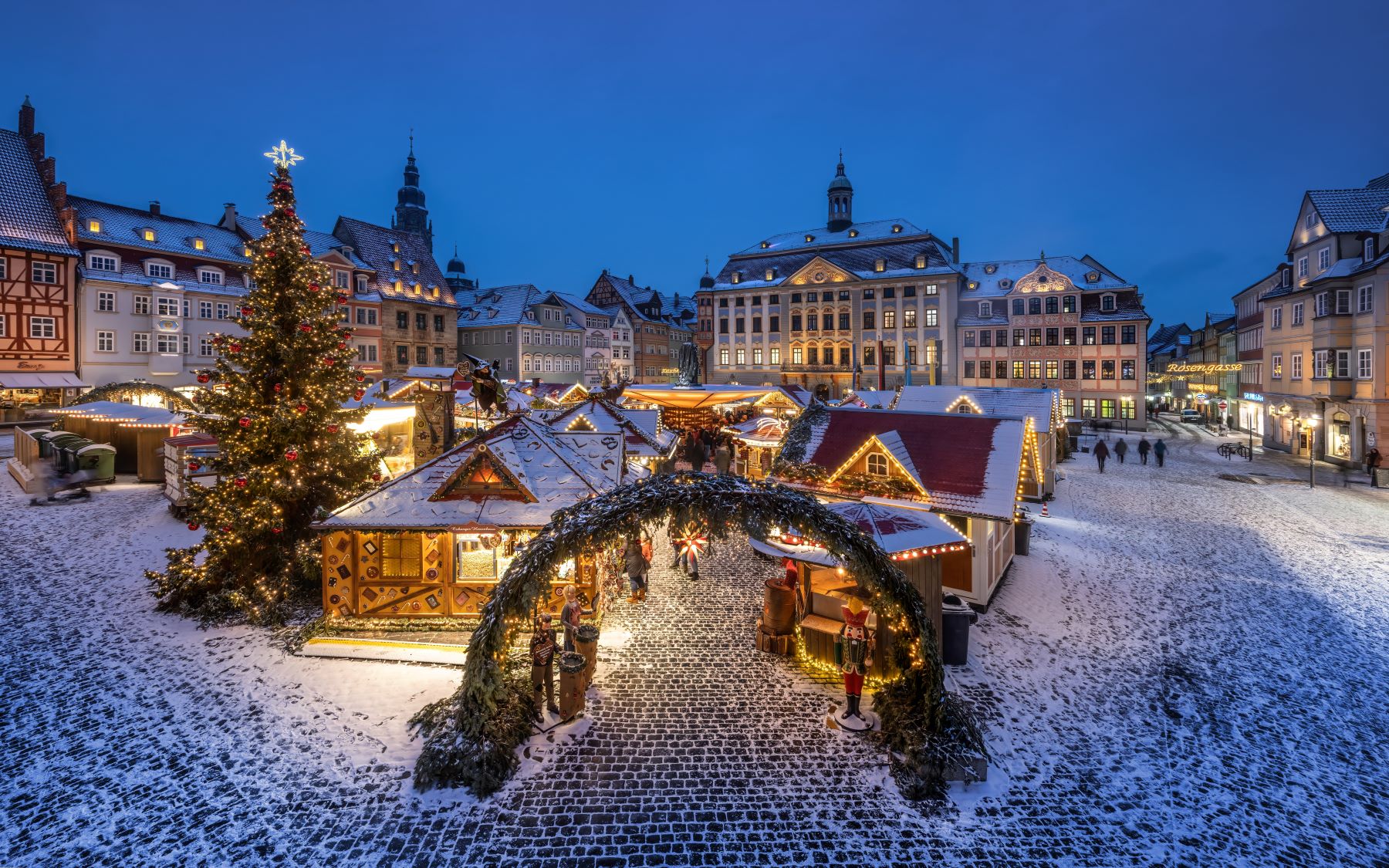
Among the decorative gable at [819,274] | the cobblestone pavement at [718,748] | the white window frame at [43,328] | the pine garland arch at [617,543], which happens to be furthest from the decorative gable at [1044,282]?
the white window frame at [43,328]

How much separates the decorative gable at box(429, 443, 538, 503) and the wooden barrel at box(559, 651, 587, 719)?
401cm

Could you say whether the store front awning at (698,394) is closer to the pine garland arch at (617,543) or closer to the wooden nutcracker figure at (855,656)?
the wooden nutcracker figure at (855,656)

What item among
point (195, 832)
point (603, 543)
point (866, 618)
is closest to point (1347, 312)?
point (866, 618)

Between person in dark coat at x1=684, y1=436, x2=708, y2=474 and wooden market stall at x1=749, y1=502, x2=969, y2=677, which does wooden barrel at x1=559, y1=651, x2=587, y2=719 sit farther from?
person in dark coat at x1=684, y1=436, x2=708, y2=474

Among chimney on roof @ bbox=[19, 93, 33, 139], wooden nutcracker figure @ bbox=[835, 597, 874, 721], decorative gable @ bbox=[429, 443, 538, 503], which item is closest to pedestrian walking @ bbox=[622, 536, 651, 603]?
decorative gable @ bbox=[429, 443, 538, 503]

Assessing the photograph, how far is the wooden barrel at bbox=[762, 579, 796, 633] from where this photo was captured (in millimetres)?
10320

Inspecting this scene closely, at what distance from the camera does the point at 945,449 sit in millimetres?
13383

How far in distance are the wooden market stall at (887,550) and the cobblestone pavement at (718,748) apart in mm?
785

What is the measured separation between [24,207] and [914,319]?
60545 millimetres

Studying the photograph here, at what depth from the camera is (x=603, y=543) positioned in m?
7.40

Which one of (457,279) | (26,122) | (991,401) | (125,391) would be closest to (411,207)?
(457,279)

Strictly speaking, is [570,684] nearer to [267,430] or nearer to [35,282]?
[267,430]

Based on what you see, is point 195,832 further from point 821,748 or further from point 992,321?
point 992,321

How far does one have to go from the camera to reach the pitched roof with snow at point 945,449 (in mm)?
12141
